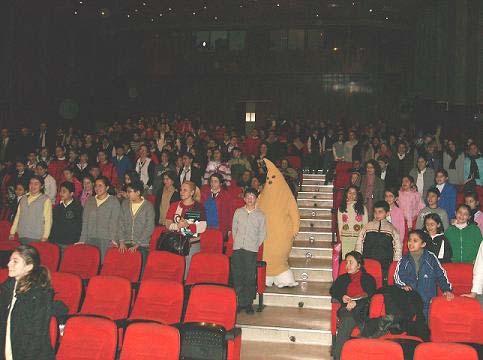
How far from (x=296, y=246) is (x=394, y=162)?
324 cm

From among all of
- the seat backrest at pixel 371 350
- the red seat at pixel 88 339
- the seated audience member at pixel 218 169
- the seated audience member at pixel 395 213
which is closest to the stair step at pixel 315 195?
the seated audience member at pixel 218 169

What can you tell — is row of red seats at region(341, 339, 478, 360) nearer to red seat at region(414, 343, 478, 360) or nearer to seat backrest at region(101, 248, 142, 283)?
red seat at region(414, 343, 478, 360)

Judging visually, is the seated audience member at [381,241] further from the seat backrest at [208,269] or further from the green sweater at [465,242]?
the seat backrest at [208,269]

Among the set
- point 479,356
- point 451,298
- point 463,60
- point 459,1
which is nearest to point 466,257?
point 451,298

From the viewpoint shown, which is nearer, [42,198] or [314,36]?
[42,198]

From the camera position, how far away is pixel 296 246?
1086 centimetres

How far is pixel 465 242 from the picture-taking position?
26.2 feet

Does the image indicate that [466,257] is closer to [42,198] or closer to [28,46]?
[42,198]

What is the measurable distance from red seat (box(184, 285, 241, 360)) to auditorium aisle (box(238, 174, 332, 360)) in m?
0.93

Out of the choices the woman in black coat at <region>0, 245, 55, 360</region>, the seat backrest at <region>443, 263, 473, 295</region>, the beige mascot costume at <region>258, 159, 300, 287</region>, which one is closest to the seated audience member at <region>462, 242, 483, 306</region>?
the seat backrest at <region>443, 263, 473, 295</region>

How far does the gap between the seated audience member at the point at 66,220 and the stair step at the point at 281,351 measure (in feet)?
9.08

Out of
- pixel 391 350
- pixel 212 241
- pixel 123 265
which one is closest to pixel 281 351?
pixel 212 241

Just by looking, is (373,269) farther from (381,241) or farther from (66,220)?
(66,220)

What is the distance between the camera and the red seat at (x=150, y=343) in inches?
213
